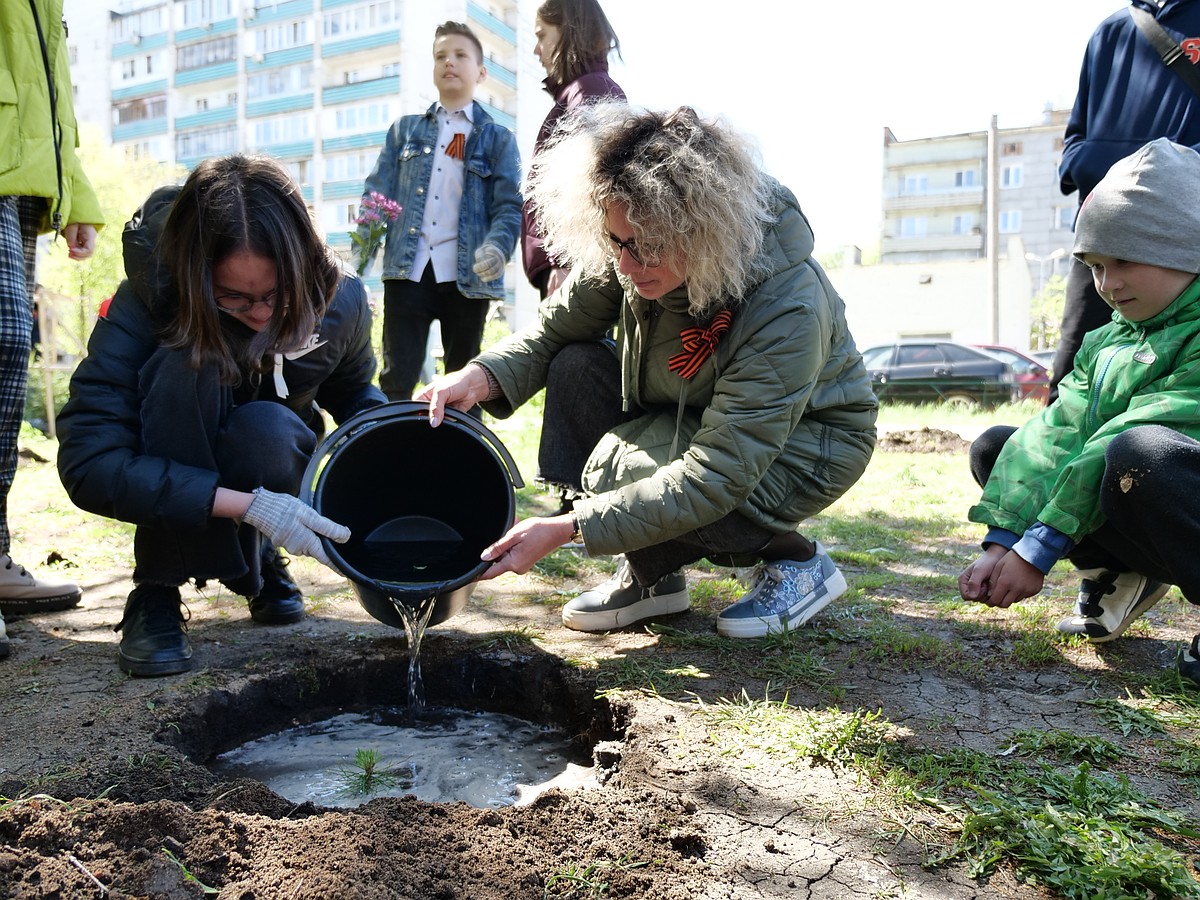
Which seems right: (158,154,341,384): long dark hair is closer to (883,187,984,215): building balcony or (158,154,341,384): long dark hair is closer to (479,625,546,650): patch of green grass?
(479,625,546,650): patch of green grass

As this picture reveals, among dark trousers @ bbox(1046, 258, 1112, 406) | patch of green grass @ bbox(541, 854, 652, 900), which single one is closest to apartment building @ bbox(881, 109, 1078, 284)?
dark trousers @ bbox(1046, 258, 1112, 406)

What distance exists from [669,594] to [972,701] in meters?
0.88

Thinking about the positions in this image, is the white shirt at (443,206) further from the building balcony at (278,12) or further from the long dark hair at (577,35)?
the building balcony at (278,12)

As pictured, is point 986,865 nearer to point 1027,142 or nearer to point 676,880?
point 676,880

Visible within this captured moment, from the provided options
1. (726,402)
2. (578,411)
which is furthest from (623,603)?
(726,402)

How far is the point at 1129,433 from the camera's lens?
189 cm

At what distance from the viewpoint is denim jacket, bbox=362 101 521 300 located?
378 centimetres

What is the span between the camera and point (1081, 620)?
2342mm

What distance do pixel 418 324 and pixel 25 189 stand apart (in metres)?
1.66

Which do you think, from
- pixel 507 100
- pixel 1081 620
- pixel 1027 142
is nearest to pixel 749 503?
pixel 1081 620

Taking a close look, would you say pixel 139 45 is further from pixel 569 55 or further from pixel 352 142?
pixel 569 55

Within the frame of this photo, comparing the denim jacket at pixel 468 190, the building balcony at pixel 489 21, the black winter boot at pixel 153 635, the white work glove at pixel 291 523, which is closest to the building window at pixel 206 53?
the building balcony at pixel 489 21

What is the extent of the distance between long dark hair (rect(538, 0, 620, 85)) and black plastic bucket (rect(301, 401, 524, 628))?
5.72 feet

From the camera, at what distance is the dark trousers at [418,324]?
3.84 metres
